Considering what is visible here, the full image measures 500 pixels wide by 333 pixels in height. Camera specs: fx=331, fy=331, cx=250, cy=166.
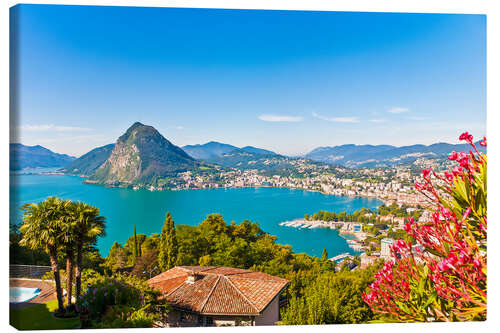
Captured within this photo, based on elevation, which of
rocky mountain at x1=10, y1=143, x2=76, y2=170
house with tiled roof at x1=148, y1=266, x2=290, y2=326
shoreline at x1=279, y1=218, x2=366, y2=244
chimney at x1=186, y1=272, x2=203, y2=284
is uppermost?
rocky mountain at x1=10, y1=143, x2=76, y2=170

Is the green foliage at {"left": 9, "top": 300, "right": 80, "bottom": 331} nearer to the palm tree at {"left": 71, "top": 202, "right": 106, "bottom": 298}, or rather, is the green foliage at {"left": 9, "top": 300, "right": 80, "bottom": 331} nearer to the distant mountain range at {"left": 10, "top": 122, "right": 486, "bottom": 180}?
the palm tree at {"left": 71, "top": 202, "right": 106, "bottom": 298}

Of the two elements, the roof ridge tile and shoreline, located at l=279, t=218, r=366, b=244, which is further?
shoreline, located at l=279, t=218, r=366, b=244

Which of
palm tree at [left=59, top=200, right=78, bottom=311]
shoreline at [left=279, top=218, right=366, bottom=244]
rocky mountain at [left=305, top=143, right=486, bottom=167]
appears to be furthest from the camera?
shoreline at [left=279, top=218, right=366, bottom=244]

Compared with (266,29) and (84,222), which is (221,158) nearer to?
(266,29)

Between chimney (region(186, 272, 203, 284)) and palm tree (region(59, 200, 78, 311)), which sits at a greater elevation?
palm tree (region(59, 200, 78, 311))

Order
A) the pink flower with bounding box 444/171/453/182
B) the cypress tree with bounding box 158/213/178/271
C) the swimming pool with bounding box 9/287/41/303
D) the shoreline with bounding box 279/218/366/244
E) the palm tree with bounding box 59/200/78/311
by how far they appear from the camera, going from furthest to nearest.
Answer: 1. the shoreline with bounding box 279/218/366/244
2. the cypress tree with bounding box 158/213/178/271
3. the palm tree with bounding box 59/200/78/311
4. the swimming pool with bounding box 9/287/41/303
5. the pink flower with bounding box 444/171/453/182

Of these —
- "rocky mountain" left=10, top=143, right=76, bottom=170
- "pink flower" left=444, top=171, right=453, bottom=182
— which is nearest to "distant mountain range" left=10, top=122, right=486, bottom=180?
"rocky mountain" left=10, top=143, right=76, bottom=170
